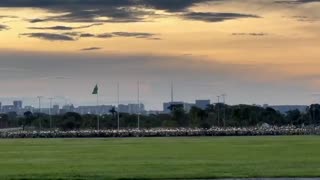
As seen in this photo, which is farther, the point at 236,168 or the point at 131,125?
the point at 131,125

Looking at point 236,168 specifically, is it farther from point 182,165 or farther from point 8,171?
point 8,171

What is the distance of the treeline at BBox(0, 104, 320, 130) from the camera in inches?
6097

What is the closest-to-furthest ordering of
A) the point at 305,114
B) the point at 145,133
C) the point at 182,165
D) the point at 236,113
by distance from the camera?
the point at 182,165
the point at 145,133
the point at 236,113
the point at 305,114

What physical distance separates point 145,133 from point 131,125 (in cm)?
4756

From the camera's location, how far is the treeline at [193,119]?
154875 mm

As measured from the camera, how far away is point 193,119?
157m

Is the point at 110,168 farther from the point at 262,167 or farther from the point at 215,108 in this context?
the point at 215,108

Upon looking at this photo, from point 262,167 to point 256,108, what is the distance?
443 feet

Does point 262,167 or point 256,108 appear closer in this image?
point 262,167

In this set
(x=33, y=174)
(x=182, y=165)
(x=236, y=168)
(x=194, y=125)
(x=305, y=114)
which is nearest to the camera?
(x=33, y=174)

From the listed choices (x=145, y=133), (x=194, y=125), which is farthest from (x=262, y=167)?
(x=194, y=125)

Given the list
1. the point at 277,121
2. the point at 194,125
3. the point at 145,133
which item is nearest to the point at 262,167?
the point at 145,133

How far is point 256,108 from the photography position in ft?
544

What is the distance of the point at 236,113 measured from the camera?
16425cm
